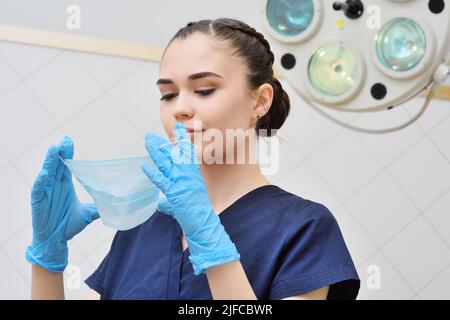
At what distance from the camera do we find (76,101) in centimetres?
248

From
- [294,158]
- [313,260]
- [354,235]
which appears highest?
[313,260]

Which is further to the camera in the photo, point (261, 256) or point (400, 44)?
point (400, 44)

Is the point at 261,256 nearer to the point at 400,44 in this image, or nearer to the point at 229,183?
the point at 229,183

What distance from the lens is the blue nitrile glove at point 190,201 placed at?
3.70ft

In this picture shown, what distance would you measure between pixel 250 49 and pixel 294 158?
1257mm

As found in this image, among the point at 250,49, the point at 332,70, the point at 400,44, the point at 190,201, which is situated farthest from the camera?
the point at 332,70

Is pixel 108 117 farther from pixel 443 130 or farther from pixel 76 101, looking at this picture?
pixel 443 130

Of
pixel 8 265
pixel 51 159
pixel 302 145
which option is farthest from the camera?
pixel 302 145

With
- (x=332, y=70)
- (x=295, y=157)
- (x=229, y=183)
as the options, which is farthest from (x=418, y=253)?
(x=229, y=183)

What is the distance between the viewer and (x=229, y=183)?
1390 mm

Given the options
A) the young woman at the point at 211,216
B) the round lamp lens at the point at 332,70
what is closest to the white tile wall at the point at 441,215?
the round lamp lens at the point at 332,70

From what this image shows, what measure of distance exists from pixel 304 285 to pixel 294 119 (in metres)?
1.51

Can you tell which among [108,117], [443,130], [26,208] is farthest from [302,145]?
[26,208]

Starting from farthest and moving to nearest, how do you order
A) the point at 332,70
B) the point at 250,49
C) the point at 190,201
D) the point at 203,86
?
1. the point at 332,70
2. the point at 250,49
3. the point at 203,86
4. the point at 190,201
